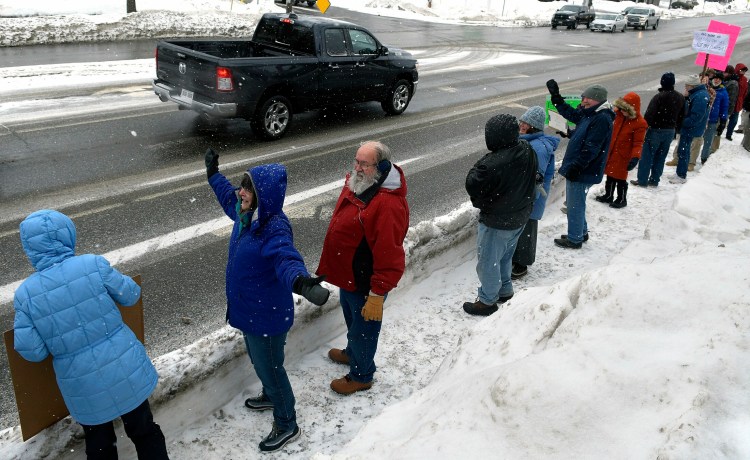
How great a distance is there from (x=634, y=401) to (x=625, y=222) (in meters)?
5.34

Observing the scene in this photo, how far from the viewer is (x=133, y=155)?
901cm

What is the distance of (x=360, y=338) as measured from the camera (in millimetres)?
3863

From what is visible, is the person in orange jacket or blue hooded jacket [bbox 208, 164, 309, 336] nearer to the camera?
blue hooded jacket [bbox 208, 164, 309, 336]

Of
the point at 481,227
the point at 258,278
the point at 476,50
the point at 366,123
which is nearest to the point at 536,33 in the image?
the point at 476,50

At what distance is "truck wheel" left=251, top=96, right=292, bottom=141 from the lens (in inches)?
395

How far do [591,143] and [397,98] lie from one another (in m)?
7.22

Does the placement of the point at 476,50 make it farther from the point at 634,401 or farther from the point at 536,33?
the point at 634,401

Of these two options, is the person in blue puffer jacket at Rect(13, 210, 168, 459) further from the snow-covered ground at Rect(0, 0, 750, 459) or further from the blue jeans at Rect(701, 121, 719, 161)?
the blue jeans at Rect(701, 121, 719, 161)

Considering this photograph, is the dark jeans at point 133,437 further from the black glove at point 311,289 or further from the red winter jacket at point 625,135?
the red winter jacket at point 625,135

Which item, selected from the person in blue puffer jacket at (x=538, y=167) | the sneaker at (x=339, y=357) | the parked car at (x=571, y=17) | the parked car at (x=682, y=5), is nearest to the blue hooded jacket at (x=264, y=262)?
the sneaker at (x=339, y=357)

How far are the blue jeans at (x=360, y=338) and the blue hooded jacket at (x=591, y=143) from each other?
3.35m

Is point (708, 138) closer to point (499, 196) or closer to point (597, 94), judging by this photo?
point (597, 94)

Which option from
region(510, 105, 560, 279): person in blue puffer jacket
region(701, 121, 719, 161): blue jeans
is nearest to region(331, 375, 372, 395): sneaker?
region(510, 105, 560, 279): person in blue puffer jacket

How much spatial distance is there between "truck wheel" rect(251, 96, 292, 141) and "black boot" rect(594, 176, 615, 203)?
5.40 meters
